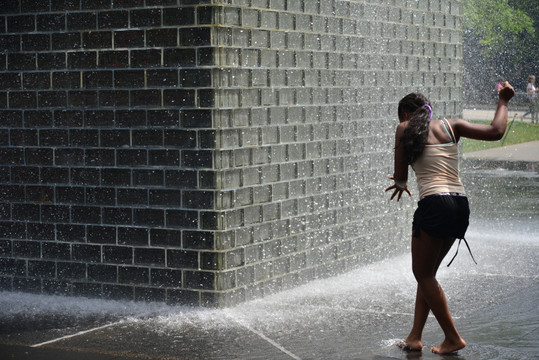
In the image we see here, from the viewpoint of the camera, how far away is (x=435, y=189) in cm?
738

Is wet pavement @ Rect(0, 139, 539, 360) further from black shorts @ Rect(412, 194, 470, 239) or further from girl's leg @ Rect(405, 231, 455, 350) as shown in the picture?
black shorts @ Rect(412, 194, 470, 239)

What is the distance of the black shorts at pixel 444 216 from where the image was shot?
7.31m

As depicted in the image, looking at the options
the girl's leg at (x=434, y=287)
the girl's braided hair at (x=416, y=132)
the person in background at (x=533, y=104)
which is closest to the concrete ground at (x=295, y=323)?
the girl's leg at (x=434, y=287)

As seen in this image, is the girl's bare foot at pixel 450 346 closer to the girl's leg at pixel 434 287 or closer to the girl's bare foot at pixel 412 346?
the girl's leg at pixel 434 287

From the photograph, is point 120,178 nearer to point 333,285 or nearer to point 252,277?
point 252,277

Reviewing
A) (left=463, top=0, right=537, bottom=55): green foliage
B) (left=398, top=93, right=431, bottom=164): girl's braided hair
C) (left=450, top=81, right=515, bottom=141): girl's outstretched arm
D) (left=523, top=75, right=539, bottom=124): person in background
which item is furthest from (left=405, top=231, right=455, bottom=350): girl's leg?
(left=463, top=0, right=537, bottom=55): green foliage

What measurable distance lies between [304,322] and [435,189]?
1808 millimetres

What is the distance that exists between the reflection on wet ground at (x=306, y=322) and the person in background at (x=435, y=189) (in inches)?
14.1

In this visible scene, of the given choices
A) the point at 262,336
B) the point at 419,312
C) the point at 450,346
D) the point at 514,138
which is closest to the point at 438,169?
the point at 419,312

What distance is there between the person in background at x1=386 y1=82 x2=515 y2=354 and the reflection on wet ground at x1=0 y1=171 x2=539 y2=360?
0.36 meters

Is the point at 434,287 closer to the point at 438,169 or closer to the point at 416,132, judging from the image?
the point at 438,169

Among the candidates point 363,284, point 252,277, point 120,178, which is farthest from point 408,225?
point 120,178

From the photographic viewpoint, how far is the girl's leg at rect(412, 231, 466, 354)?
7.40 meters

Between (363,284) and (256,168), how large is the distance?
177 centimetres
